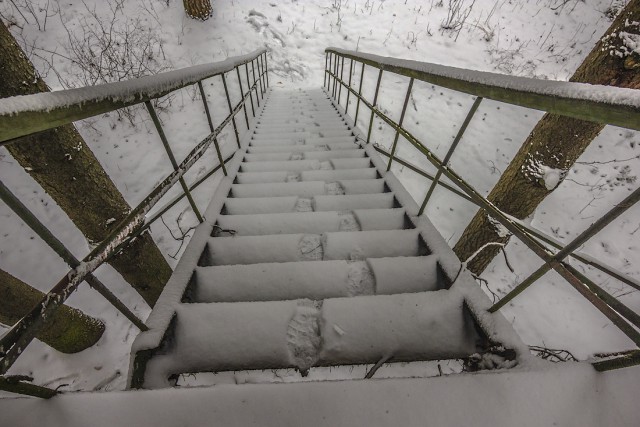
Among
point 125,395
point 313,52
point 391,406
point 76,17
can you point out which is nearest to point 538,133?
point 391,406

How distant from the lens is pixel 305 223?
1900mm

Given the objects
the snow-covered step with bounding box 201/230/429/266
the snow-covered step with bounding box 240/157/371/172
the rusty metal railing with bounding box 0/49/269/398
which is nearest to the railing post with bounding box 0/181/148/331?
the rusty metal railing with bounding box 0/49/269/398

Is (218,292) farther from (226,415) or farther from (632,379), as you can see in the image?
(632,379)

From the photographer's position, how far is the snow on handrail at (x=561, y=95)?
2.33 feet

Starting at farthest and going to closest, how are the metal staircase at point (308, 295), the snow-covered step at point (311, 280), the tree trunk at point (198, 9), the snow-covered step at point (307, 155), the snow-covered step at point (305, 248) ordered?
1. the tree trunk at point (198, 9)
2. the snow-covered step at point (307, 155)
3. the snow-covered step at point (305, 248)
4. the snow-covered step at point (311, 280)
5. the metal staircase at point (308, 295)

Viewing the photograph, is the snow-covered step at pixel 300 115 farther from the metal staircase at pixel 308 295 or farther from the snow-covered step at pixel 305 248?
the snow-covered step at pixel 305 248

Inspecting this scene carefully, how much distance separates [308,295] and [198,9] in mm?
9432

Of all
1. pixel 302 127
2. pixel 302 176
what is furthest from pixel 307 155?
pixel 302 127

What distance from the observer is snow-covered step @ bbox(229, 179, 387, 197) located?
2.43m

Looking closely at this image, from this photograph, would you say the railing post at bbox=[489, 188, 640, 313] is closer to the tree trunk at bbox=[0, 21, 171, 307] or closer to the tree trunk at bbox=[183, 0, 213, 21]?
the tree trunk at bbox=[0, 21, 171, 307]

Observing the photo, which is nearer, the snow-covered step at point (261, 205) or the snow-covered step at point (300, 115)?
the snow-covered step at point (261, 205)

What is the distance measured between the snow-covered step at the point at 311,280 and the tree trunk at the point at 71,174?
1589 mm

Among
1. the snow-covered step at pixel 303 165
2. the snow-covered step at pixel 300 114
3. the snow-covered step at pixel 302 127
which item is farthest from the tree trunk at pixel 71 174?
the snow-covered step at pixel 300 114

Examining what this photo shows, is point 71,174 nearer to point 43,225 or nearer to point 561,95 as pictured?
point 43,225
